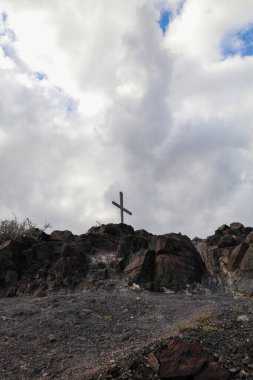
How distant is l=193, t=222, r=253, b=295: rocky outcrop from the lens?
12.9m

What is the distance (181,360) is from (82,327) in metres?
3.27

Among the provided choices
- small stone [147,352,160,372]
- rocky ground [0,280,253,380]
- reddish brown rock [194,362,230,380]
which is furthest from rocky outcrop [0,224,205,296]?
reddish brown rock [194,362,230,380]

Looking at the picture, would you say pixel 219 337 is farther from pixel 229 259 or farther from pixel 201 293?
pixel 229 259

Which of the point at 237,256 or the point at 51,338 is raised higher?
the point at 237,256

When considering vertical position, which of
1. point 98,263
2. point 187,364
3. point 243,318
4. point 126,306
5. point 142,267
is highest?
point 98,263

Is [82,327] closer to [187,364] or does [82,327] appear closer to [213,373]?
[187,364]

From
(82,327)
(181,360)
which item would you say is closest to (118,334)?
(82,327)

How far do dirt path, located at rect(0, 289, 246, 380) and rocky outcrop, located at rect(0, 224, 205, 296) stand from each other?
1221 millimetres

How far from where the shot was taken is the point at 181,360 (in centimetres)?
677

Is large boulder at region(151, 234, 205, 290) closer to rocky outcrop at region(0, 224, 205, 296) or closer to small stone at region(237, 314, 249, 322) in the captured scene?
rocky outcrop at region(0, 224, 205, 296)

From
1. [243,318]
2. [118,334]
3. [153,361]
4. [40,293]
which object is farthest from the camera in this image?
[40,293]

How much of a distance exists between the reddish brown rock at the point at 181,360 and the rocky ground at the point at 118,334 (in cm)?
2

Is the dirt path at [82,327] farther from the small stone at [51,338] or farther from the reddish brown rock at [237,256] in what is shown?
the reddish brown rock at [237,256]

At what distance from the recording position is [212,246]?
15742mm
